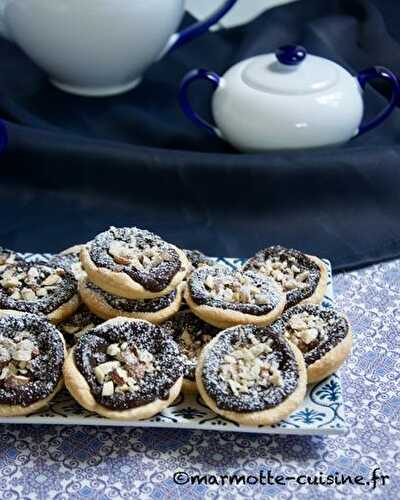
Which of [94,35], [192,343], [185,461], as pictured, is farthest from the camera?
[94,35]

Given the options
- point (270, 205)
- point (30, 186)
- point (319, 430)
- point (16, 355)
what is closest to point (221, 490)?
point (319, 430)

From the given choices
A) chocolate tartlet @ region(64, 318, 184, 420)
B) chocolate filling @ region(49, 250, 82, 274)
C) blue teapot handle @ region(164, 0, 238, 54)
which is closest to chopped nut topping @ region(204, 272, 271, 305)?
chocolate tartlet @ region(64, 318, 184, 420)

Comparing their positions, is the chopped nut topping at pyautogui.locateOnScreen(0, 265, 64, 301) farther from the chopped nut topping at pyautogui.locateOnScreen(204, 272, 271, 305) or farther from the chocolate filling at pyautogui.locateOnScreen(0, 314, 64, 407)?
the chopped nut topping at pyautogui.locateOnScreen(204, 272, 271, 305)

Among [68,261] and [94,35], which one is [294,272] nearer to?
[68,261]

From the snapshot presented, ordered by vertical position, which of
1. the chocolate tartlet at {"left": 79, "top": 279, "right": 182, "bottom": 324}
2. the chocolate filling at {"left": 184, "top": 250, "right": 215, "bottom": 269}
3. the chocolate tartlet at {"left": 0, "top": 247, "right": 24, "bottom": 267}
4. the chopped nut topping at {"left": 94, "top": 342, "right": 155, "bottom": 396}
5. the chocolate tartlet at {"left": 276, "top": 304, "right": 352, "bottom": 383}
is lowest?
the chocolate tartlet at {"left": 0, "top": 247, "right": 24, "bottom": 267}

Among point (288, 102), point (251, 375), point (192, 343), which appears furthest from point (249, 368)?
point (288, 102)

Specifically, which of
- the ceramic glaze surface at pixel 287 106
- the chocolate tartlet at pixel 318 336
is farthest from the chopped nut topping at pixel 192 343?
the ceramic glaze surface at pixel 287 106

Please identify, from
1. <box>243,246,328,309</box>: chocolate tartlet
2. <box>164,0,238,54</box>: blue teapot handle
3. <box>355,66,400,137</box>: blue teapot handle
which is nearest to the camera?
<box>243,246,328,309</box>: chocolate tartlet
